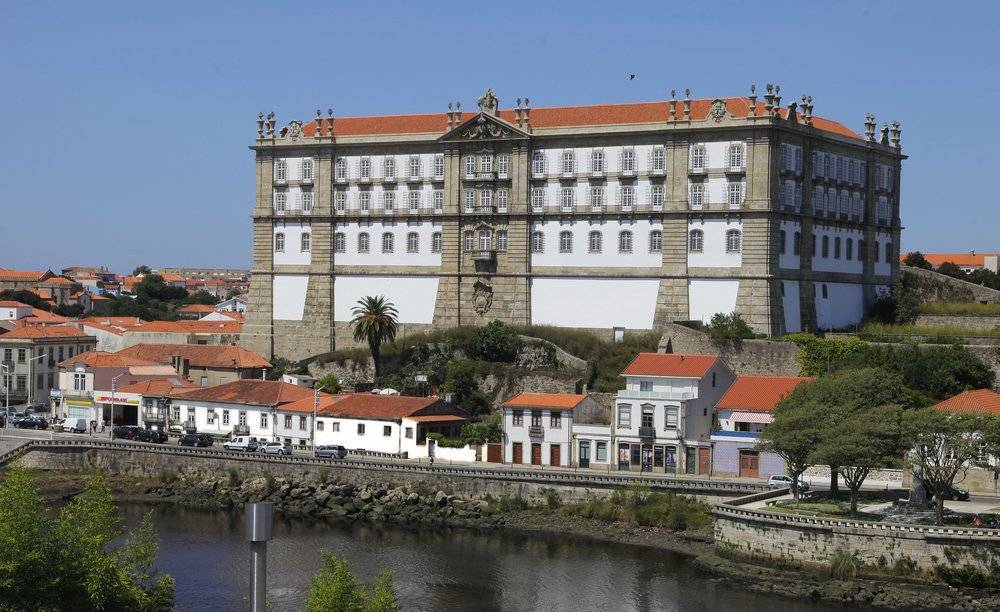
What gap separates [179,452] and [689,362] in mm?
24837

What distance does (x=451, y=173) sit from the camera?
87.0 meters

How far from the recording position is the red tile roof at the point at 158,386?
8369cm

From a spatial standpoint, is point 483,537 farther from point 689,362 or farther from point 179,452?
point 179,452

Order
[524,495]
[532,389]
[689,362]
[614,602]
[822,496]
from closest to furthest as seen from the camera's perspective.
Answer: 1. [614,602]
2. [822,496]
3. [524,495]
4. [689,362]
5. [532,389]

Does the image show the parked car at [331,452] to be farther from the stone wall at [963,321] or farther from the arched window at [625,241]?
the stone wall at [963,321]

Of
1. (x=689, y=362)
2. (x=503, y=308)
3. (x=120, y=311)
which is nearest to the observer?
(x=689, y=362)

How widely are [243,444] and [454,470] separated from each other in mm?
13922

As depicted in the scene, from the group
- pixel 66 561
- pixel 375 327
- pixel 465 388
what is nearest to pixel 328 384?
pixel 375 327

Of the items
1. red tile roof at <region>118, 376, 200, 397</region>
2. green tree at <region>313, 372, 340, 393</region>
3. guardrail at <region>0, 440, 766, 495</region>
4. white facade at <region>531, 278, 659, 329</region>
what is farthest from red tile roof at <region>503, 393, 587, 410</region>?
red tile roof at <region>118, 376, 200, 397</region>

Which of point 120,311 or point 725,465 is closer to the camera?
point 725,465

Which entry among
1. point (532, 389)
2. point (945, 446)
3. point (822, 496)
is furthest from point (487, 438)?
point (945, 446)

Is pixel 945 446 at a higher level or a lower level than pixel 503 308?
lower

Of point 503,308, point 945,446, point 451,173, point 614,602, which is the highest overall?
point 451,173

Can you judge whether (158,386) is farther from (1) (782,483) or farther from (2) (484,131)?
(1) (782,483)
